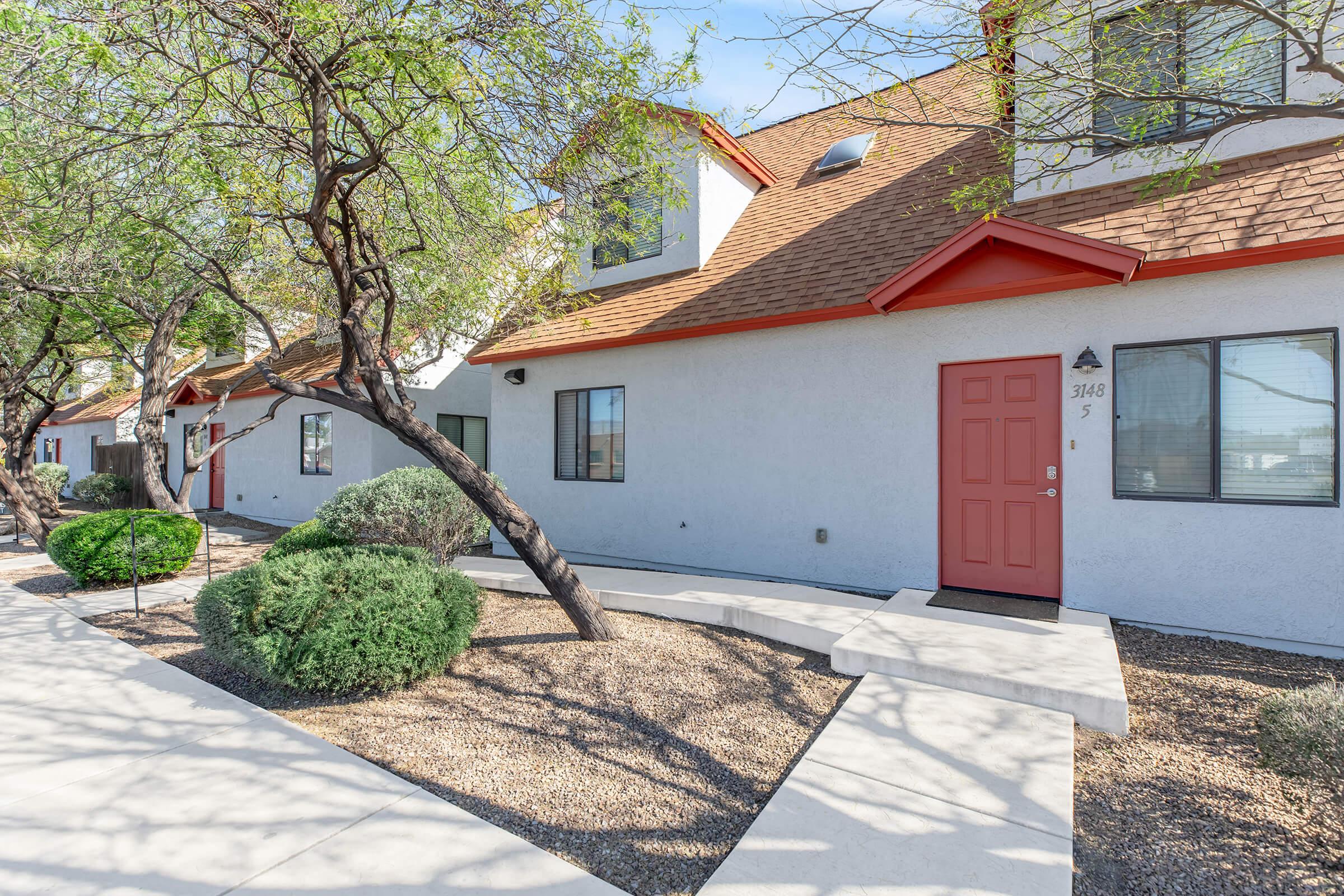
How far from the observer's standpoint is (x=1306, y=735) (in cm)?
288

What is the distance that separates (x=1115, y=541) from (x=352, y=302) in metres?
7.11

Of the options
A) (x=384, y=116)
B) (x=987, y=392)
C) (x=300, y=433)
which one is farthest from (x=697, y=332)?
(x=300, y=433)

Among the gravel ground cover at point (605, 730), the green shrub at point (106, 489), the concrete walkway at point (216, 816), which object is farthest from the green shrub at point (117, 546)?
the green shrub at point (106, 489)

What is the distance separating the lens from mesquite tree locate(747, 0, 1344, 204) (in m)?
3.84

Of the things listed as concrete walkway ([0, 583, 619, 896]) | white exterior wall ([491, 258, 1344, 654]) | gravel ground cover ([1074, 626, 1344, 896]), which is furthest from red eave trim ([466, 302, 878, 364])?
concrete walkway ([0, 583, 619, 896])

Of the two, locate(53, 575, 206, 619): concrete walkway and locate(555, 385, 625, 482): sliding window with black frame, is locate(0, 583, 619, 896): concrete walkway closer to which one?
locate(53, 575, 206, 619): concrete walkway

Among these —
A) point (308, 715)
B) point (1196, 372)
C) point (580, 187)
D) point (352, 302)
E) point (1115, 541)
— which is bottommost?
point (308, 715)

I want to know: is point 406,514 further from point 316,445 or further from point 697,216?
point 316,445

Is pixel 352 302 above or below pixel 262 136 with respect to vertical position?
below

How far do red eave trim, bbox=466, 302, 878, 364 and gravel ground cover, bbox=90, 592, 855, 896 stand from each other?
3.62 m

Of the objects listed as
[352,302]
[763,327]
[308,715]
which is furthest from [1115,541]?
[352,302]

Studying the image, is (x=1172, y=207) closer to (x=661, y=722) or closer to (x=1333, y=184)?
(x=1333, y=184)

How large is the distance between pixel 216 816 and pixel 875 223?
804 centimetres

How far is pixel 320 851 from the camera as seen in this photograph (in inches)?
107
